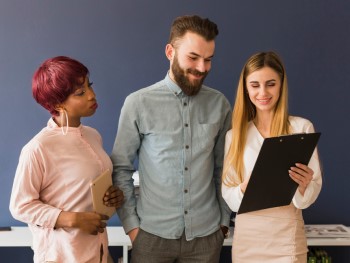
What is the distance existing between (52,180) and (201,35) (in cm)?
85

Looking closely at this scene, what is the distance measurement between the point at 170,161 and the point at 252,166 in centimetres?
35

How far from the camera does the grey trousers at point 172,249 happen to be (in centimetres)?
188

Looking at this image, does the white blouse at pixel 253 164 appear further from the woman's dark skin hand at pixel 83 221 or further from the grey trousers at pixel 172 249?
the woman's dark skin hand at pixel 83 221

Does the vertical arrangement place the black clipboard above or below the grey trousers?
above

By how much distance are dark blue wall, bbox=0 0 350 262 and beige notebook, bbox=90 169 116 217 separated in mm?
1055

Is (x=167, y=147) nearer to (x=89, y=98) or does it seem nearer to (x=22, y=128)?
(x=89, y=98)

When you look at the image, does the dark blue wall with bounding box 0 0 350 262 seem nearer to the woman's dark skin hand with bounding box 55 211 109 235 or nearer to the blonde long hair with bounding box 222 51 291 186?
the blonde long hair with bounding box 222 51 291 186

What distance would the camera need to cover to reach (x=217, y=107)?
201 cm

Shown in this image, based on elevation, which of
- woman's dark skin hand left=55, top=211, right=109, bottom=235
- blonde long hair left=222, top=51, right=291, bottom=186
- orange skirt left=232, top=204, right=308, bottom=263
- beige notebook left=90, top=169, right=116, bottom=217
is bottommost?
orange skirt left=232, top=204, right=308, bottom=263

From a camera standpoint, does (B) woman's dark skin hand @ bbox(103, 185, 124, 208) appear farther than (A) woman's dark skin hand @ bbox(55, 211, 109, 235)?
Yes

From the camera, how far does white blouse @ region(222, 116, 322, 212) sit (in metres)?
1.75

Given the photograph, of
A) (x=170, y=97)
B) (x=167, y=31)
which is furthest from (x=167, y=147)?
(x=167, y=31)

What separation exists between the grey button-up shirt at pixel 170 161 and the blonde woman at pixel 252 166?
0.11 m

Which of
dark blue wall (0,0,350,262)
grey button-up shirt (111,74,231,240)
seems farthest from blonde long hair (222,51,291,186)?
dark blue wall (0,0,350,262)
